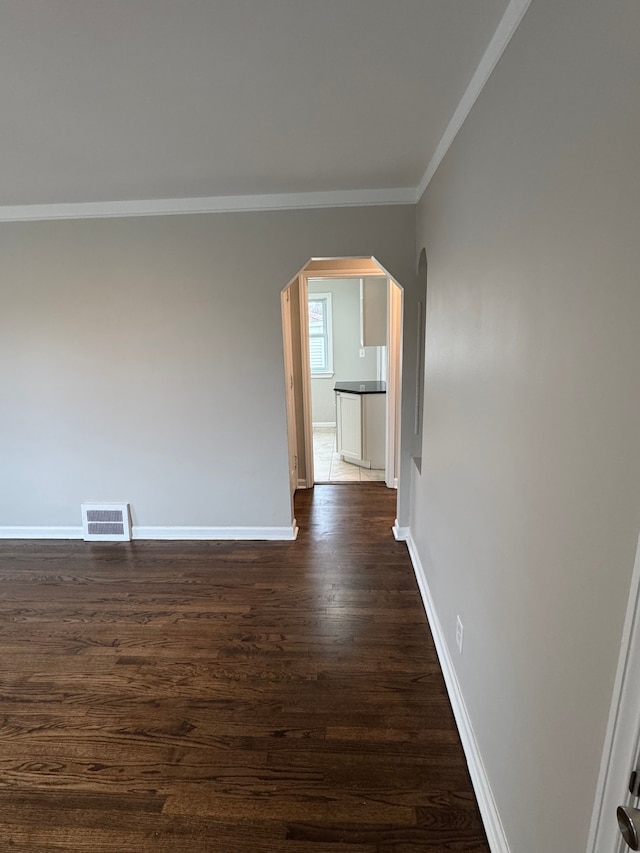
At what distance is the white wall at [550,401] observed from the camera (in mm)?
699

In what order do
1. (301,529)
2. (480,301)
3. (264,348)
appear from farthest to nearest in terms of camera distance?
(301,529), (264,348), (480,301)

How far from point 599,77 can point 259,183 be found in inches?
84.9

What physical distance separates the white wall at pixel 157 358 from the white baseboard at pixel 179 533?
6 cm

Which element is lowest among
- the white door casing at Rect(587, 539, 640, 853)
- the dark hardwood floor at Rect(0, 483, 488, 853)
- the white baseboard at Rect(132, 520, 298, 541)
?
the dark hardwood floor at Rect(0, 483, 488, 853)

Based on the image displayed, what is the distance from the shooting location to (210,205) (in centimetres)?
278

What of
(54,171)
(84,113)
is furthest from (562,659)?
(54,171)

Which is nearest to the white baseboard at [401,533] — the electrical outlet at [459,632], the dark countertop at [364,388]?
the electrical outlet at [459,632]

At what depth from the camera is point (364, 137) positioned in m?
1.94

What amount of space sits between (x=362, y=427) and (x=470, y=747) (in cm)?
350

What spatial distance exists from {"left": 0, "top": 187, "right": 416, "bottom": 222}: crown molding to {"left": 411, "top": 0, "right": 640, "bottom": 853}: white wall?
4.02ft

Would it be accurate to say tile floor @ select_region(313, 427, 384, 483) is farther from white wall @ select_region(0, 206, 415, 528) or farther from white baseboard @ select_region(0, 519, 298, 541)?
white wall @ select_region(0, 206, 415, 528)

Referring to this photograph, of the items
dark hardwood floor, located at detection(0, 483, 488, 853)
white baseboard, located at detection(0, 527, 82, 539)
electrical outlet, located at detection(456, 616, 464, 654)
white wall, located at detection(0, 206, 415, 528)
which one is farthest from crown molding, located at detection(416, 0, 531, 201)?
white baseboard, located at detection(0, 527, 82, 539)

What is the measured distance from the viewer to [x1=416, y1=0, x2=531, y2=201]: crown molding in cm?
110

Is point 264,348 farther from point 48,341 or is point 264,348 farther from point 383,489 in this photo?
point 383,489
